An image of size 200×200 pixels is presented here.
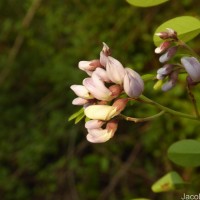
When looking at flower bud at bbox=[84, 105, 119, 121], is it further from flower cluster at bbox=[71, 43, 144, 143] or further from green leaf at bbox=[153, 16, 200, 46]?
green leaf at bbox=[153, 16, 200, 46]

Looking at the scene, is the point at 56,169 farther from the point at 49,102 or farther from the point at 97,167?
the point at 49,102

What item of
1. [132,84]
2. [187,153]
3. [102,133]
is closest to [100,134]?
[102,133]

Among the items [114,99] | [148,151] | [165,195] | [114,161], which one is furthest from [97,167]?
[114,99]

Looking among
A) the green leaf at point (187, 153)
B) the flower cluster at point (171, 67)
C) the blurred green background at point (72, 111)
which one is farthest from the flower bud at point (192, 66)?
the blurred green background at point (72, 111)

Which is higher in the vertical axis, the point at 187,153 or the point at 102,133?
the point at 102,133

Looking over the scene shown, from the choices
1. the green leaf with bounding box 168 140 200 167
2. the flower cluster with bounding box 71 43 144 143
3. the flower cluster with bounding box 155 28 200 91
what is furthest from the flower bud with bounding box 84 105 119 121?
the green leaf with bounding box 168 140 200 167

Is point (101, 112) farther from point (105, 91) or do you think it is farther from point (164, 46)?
point (164, 46)

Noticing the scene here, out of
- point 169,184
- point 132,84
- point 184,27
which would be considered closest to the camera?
point 132,84

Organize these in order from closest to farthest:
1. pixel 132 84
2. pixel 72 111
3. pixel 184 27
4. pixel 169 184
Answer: pixel 132 84 < pixel 184 27 < pixel 169 184 < pixel 72 111
